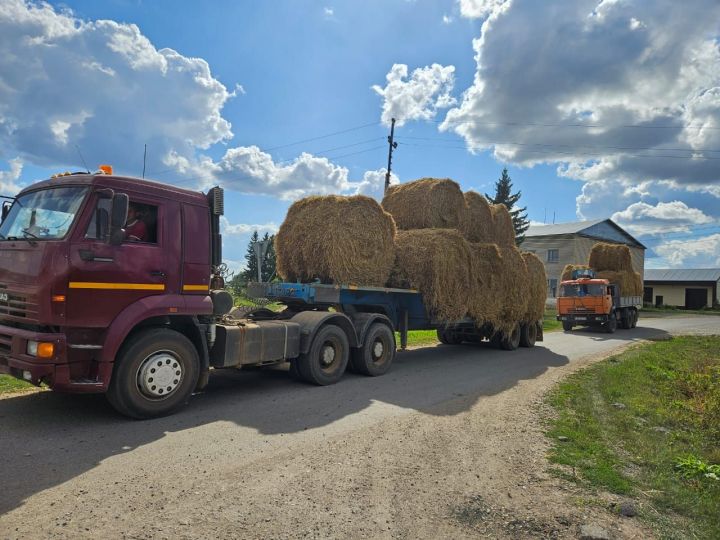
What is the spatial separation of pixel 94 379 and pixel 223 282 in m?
2.29

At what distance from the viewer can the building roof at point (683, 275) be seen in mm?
52969

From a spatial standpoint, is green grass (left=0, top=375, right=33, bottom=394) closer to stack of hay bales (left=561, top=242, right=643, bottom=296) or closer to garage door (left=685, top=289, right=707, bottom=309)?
stack of hay bales (left=561, top=242, right=643, bottom=296)

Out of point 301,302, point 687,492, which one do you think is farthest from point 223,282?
point 687,492

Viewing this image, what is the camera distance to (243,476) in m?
4.30

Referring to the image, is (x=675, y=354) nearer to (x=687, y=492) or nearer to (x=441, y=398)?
(x=441, y=398)

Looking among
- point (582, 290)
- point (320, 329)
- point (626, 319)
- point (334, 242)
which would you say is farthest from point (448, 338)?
point (626, 319)

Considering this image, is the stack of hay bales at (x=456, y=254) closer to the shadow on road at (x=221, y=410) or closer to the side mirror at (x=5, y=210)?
the shadow on road at (x=221, y=410)

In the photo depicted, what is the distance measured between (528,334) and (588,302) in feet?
26.2

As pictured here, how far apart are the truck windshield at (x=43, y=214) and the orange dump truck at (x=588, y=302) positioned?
20.2m

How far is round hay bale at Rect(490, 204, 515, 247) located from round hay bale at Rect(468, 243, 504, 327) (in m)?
1.50

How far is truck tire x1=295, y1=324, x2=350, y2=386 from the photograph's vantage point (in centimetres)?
799

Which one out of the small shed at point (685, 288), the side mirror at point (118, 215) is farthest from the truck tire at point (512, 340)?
the small shed at point (685, 288)

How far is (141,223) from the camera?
6062 millimetres

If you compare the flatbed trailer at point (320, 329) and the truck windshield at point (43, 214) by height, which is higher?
the truck windshield at point (43, 214)
